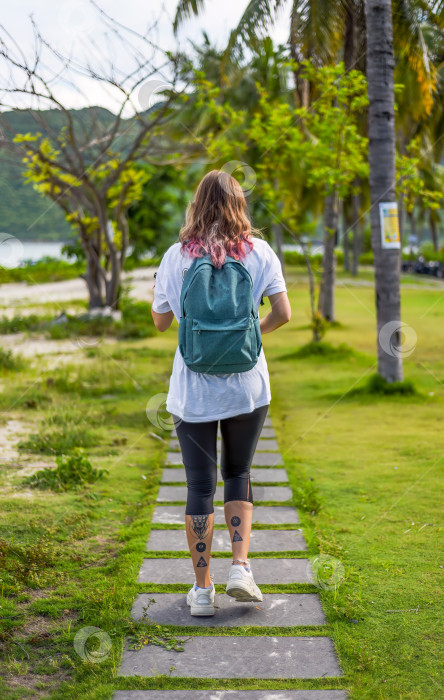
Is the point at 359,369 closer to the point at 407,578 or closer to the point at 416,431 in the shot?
the point at 416,431

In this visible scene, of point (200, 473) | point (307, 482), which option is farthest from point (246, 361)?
point (307, 482)

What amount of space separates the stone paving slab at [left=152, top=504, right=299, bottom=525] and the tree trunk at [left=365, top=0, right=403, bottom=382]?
3.83 meters

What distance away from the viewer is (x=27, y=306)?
1806 cm

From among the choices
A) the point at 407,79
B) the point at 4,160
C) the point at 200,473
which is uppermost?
the point at 407,79

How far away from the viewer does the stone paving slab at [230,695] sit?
2.38 m

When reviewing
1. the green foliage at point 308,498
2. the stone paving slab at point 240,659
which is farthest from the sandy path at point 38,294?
the stone paving slab at point 240,659

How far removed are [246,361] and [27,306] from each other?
1612 cm

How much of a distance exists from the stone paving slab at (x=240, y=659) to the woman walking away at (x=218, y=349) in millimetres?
235

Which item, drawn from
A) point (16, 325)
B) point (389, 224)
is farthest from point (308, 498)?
point (16, 325)

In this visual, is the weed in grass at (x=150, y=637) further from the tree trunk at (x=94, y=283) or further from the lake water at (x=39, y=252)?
the tree trunk at (x=94, y=283)

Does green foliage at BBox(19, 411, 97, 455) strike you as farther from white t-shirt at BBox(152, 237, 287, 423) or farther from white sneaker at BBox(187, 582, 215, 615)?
white t-shirt at BBox(152, 237, 287, 423)

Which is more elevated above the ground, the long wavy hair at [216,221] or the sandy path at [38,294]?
the long wavy hair at [216,221]

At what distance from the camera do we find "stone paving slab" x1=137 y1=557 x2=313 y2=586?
3.32 metres

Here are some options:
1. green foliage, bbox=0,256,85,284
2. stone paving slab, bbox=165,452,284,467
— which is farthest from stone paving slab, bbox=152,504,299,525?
green foliage, bbox=0,256,85,284
